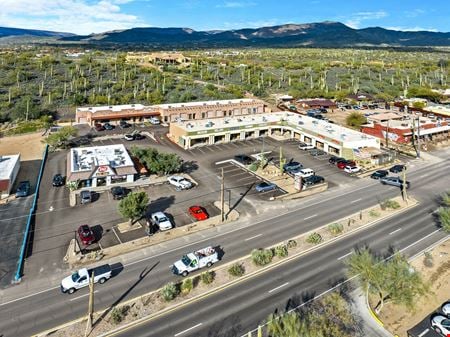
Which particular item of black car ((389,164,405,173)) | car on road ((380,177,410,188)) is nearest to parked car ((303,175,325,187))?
car on road ((380,177,410,188))

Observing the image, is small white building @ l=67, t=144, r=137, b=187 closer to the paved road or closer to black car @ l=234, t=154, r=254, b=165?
black car @ l=234, t=154, r=254, b=165

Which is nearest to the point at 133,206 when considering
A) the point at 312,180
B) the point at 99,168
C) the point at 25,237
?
the point at 25,237

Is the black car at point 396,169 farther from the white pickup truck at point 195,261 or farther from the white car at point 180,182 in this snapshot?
the white pickup truck at point 195,261

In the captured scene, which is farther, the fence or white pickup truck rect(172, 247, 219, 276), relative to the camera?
white pickup truck rect(172, 247, 219, 276)

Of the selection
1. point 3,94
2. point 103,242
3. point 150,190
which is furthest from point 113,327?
point 3,94

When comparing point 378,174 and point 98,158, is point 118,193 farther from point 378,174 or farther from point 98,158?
point 378,174

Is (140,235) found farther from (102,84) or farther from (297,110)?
(102,84)

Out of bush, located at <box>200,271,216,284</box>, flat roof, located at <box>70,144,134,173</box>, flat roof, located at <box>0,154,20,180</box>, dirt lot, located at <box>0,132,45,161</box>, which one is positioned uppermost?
flat roof, located at <box>70,144,134,173</box>

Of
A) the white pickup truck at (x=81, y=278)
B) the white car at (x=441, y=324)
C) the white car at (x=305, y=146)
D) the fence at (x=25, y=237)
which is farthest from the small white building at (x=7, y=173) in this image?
the white car at (x=441, y=324)
